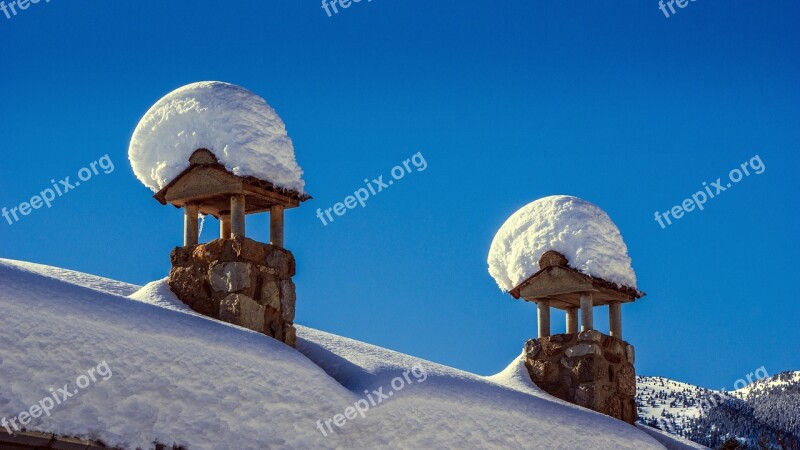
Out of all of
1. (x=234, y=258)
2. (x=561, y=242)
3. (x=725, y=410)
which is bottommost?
(x=234, y=258)

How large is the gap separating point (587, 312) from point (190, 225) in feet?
22.4

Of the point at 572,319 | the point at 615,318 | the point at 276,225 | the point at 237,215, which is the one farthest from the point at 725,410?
the point at 237,215

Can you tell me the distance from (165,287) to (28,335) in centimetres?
391

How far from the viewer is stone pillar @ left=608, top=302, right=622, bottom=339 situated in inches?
680

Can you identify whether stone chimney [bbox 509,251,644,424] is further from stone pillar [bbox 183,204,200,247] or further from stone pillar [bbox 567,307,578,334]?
stone pillar [bbox 183,204,200,247]

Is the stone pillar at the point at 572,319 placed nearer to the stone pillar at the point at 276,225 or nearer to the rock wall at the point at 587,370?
the rock wall at the point at 587,370

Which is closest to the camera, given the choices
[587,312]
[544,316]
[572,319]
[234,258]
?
[234,258]

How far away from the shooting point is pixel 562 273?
55.4 ft

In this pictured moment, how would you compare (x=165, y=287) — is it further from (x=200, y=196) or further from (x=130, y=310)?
(x=130, y=310)

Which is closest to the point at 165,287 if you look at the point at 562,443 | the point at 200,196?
the point at 200,196

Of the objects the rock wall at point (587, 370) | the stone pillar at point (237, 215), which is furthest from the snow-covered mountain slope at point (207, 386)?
the rock wall at point (587, 370)

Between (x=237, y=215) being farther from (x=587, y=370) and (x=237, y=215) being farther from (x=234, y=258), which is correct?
(x=587, y=370)

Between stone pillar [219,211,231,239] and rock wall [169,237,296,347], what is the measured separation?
0.94 metres

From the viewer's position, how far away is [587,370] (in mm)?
16219
